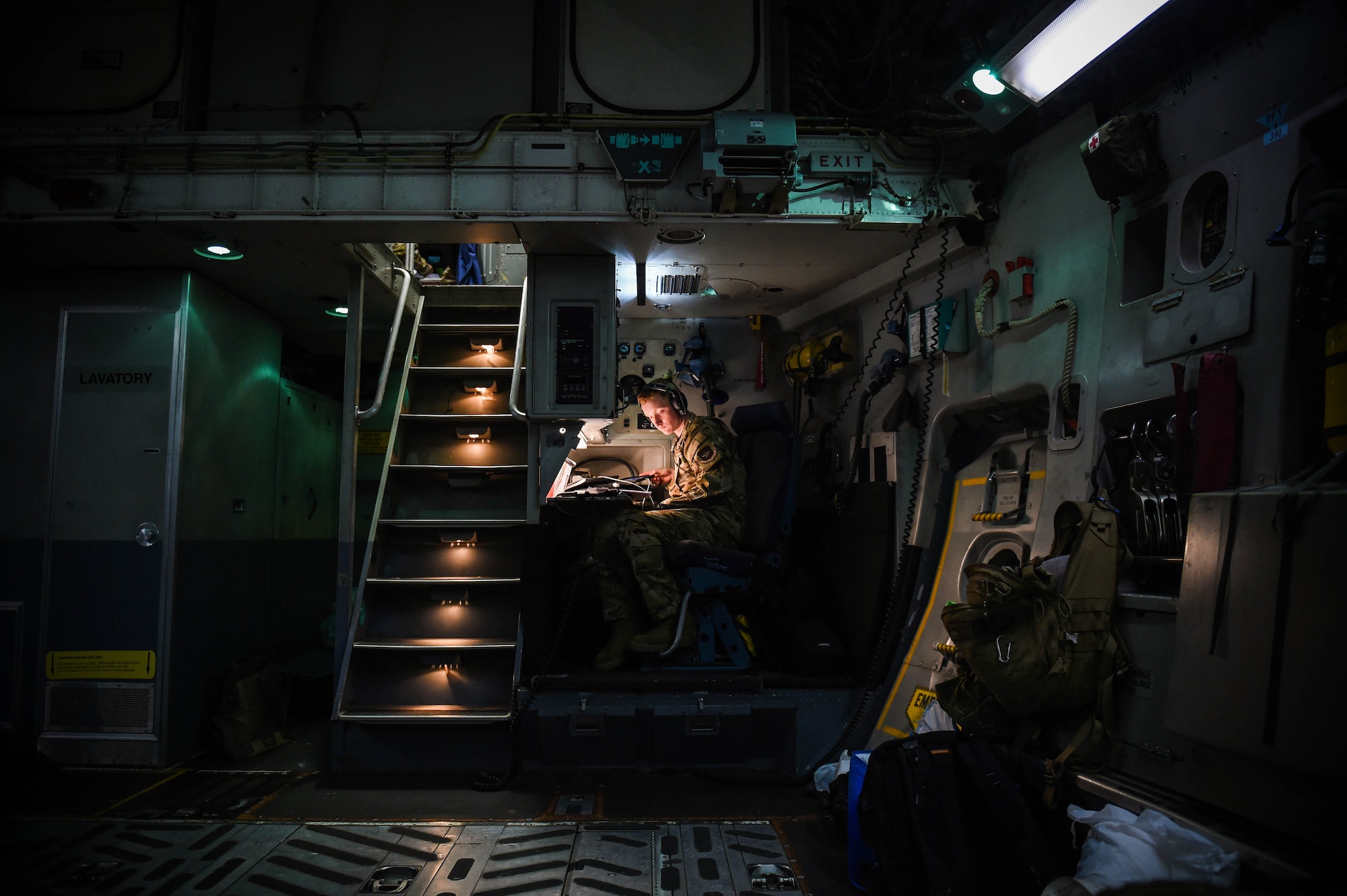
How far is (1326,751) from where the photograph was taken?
187 cm

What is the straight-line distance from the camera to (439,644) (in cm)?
437

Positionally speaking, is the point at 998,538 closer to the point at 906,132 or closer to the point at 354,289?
the point at 906,132

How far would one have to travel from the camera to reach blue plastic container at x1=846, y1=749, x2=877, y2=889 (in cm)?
290

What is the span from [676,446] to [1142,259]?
3.17 m

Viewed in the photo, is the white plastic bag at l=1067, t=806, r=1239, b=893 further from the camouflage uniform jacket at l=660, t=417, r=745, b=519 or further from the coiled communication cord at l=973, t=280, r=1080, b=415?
the camouflage uniform jacket at l=660, t=417, r=745, b=519

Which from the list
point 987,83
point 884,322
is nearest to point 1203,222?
point 987,83

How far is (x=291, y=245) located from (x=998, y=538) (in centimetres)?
464

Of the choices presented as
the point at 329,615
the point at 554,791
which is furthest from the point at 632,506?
the point at 329,615

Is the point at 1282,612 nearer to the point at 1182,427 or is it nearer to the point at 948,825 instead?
the point at 1182,427

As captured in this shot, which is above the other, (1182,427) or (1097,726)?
(1182,427)

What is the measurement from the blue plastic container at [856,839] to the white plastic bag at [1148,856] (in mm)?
849

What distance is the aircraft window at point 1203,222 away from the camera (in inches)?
110

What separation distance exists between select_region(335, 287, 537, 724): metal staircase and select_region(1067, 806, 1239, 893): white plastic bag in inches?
121

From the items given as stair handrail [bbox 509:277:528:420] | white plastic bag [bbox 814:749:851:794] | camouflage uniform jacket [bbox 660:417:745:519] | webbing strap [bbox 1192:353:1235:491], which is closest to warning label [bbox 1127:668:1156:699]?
webbing strap [bbox 1192:353:1235:491]
